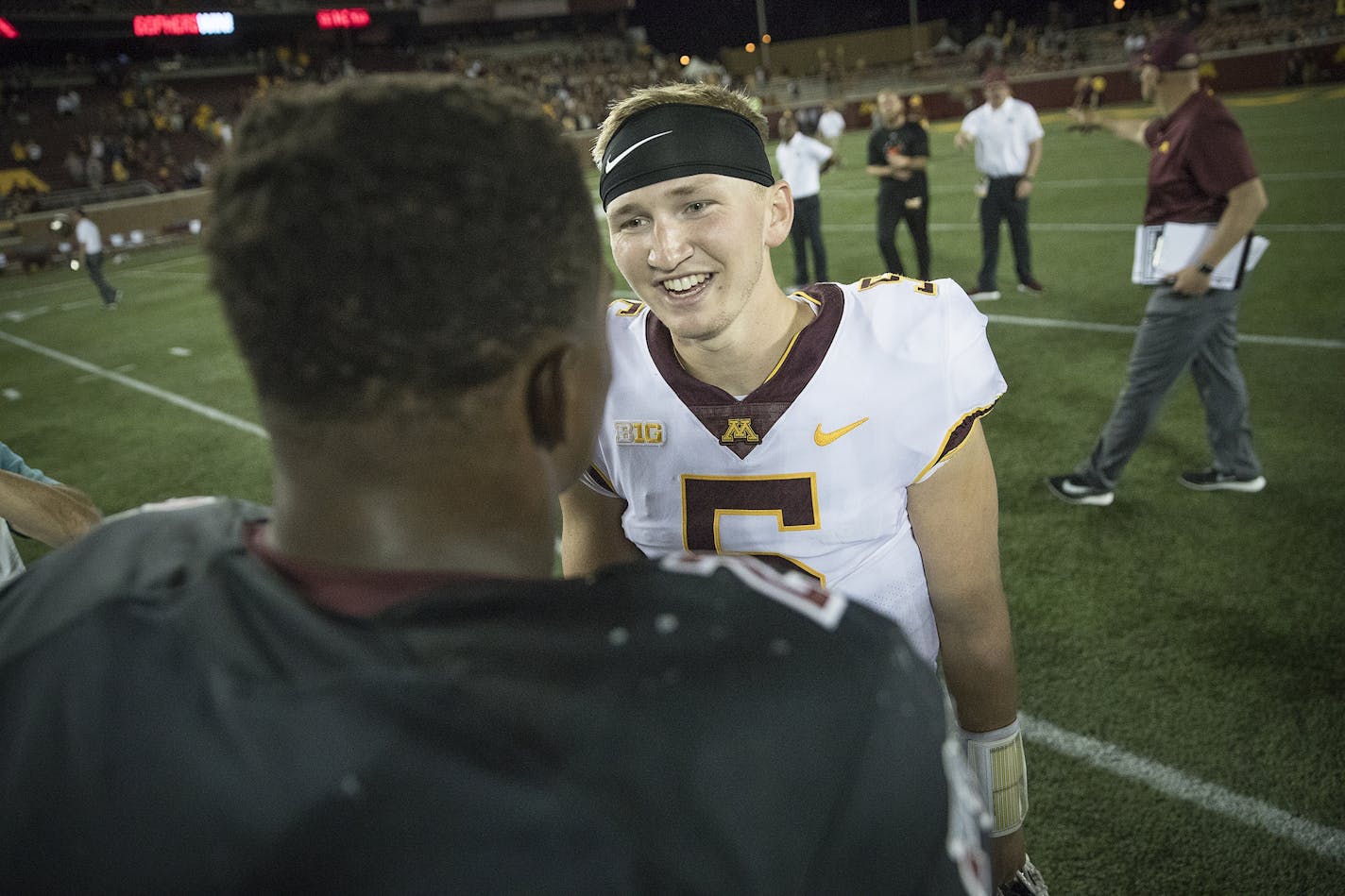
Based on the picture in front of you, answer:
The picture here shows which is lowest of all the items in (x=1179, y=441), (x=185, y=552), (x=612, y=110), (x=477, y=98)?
(x=1179, y=441)

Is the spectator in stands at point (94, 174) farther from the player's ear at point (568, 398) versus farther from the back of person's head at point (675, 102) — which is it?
the player's ear at point (568, 398)

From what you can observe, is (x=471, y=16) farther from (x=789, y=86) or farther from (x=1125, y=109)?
(x=1125, y=109)

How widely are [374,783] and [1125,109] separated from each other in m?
30.8

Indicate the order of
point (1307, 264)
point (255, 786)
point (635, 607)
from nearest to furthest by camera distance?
point (255, 786), point (635, 607), point (1307, 264)

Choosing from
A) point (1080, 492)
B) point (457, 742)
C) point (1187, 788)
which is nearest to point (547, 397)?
point (457, 742)

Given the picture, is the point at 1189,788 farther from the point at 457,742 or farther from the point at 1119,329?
the point at 1119,329

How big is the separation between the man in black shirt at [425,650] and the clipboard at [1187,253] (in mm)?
3923

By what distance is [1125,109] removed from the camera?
2627cm

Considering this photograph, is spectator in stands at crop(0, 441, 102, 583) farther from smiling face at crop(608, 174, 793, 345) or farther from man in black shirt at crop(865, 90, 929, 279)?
man in black shirt at crop(865, 90, 929, 279)

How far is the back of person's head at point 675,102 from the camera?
1956mm

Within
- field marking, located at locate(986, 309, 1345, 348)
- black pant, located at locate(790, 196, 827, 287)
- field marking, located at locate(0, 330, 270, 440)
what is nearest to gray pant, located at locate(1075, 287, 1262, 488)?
field marking, located at locate(986, 309, 1345, 348)

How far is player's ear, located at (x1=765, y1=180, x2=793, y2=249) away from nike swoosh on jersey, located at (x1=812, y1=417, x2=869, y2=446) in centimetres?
56

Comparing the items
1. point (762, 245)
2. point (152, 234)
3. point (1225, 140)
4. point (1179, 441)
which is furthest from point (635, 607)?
point (152, 234)

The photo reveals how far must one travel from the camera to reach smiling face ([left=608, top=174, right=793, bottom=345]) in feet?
6.33
